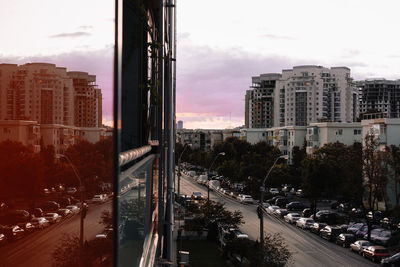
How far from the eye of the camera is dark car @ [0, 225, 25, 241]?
0.81 metres

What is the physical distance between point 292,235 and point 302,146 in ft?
131

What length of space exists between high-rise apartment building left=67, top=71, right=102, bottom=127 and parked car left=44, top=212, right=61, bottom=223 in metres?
0.26

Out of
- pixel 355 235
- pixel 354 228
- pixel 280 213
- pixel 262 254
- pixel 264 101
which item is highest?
pixel 264 101

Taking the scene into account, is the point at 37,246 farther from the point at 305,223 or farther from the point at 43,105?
the point at 305,223

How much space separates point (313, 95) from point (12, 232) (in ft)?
441

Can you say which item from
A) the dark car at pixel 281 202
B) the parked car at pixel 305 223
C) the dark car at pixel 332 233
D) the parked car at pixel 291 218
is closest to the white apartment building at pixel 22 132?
the dark car at pixel 332 233

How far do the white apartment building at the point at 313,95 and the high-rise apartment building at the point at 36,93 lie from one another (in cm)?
13181

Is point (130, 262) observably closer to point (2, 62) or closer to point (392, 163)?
point (2, 62)

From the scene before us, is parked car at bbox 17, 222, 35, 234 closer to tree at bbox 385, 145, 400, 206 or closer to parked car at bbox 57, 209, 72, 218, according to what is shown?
parked car at bbox 57, 209, 72, 218

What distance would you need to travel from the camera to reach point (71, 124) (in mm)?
1133

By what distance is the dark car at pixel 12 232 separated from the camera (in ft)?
2.67

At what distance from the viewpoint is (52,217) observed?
1.02 m

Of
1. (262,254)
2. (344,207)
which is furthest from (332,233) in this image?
(262,254)

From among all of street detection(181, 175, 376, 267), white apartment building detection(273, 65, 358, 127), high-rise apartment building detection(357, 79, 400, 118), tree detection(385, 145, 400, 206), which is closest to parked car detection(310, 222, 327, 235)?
street detection(181, 175, 376, 267)
